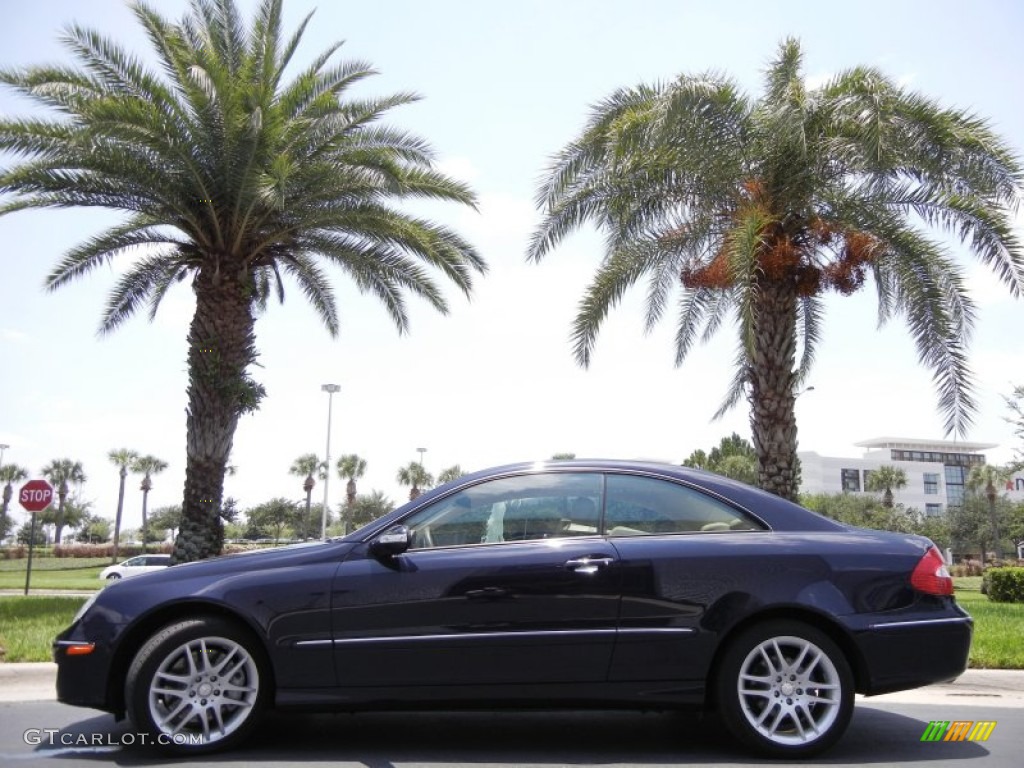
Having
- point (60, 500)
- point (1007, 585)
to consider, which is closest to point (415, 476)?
point (60, 500)

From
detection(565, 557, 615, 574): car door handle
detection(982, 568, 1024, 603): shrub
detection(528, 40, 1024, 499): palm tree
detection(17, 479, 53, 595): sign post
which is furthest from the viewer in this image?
detection(982, 568, 1024, 603): shrub

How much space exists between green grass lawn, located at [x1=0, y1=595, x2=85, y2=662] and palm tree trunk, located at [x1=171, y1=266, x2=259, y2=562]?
1848mm

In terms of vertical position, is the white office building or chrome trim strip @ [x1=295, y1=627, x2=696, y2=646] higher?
the white office building

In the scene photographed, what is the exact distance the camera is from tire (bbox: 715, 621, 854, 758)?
165 inches

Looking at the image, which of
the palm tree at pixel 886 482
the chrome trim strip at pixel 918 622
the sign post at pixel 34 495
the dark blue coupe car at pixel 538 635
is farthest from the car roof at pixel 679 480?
the palm tree at pixel 886 482

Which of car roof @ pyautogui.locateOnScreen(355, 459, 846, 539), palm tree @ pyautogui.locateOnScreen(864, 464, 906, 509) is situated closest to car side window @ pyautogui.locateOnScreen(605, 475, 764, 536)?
car roof @ pyautogui.locateOnScreen(355, 459, 846, 539)

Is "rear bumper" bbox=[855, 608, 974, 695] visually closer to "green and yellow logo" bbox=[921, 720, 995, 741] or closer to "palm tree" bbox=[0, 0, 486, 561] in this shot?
"green and yellow logo" bbox=[921, 720, 995, 741]

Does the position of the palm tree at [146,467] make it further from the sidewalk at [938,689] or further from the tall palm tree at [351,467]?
the sidewalk at [938,689]

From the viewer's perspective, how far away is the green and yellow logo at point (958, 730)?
4.82 meters

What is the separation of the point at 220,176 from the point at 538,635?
10.4 meters

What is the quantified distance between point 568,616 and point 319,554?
133 centimetres

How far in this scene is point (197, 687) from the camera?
429 centimetres

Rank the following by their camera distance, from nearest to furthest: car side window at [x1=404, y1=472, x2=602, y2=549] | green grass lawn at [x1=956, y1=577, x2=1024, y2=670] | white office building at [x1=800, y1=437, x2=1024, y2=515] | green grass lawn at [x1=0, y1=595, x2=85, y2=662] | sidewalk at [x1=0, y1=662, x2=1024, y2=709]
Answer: car side window at [x1=404, y1=472, x2=602, y2=549] < sidewalk at [x1=0, y1=662, x2=1024, y2=709] < green grass lawn at [x1=956, y1=577, x2=1024, y2=670] < green grass lawn at [x1=0, y1=595, x2=85, y2=662] < white office building at [x1=800, y1=437, x2=1024, y2=515]

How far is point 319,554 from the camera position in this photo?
14.7 feet
